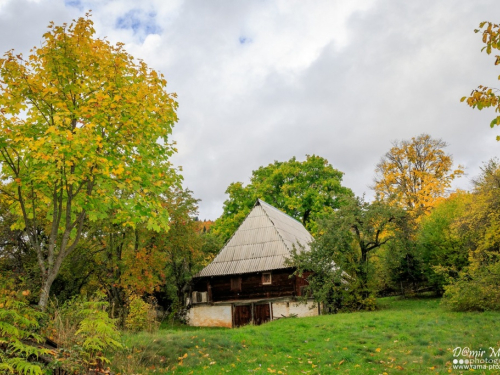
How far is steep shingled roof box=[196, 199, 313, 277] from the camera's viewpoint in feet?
80.3

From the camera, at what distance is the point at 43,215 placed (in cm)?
1616

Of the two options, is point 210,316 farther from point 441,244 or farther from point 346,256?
point 441,244

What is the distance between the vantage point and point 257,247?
2573 centimetres

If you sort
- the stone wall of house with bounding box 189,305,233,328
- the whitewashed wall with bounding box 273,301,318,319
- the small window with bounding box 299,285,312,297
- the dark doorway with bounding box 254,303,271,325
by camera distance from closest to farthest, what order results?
the small window with bounding box 299,285,312,297
the whitewashed wall with bounding box 273,301,318,319
the dark doorway with bounding box 254,303,271,325
the stone wall of house with bounding box 189,305,233,328

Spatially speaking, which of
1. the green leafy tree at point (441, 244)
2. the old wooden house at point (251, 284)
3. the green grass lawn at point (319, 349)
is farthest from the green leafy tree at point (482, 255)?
the old wooden house at point (251, 284)

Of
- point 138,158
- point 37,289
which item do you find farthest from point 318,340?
point 37,289

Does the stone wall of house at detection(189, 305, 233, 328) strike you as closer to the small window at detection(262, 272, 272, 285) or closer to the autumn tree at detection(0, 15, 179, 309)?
the small window at detection(262, 272, 272, 285)

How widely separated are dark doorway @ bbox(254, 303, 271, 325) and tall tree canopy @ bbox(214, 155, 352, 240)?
41.7ft

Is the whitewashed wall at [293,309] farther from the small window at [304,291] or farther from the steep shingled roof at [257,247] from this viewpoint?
the steep shingled roof at [257,247]

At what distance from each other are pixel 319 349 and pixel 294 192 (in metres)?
27.1

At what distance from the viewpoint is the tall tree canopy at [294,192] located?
3631cm

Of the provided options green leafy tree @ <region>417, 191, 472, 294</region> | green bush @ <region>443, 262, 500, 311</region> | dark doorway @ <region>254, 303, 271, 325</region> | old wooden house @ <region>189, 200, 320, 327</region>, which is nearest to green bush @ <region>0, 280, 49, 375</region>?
old wooden house @ <region>189, 200, 320, 327</region>

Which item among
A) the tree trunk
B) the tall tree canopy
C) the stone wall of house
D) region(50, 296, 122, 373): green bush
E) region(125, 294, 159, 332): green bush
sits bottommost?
the stone wall of house

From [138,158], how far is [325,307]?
16.5 metres
